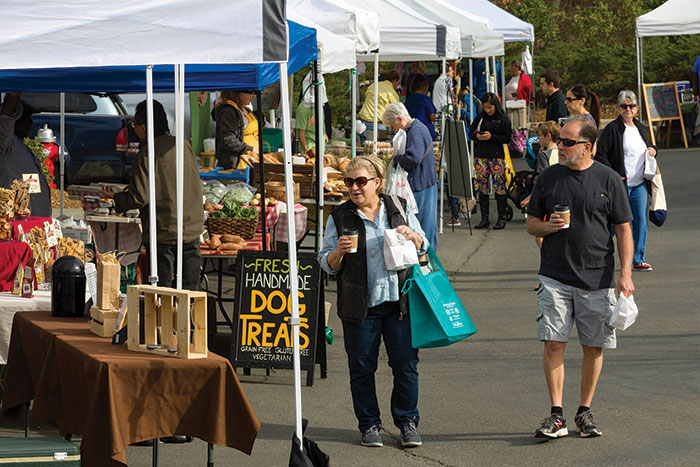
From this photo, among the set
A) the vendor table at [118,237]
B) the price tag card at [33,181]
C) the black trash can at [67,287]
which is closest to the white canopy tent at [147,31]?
the black trash can at [67,287]

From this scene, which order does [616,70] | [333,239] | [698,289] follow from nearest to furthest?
[333,239] < [698,289] < [616,70]

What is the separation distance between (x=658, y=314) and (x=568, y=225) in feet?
13.8

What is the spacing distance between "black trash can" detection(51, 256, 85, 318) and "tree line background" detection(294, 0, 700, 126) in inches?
732

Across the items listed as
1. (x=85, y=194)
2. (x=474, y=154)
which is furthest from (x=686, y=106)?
(x=85, y=194)

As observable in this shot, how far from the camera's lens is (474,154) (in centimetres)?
1559

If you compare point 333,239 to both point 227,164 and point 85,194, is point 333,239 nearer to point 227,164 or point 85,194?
point 85,194

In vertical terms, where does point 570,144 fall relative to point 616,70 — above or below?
below

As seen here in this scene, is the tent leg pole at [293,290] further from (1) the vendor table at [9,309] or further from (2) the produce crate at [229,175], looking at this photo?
(2) the produce crate at [229,175]

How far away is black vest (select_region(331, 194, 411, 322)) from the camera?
6.41 m

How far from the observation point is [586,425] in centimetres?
673

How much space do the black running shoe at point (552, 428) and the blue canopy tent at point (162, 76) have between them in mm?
3473

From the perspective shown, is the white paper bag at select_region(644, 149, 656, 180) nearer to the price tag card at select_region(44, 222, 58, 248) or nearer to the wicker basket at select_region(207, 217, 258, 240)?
the wicker basket at select_region(207, 217, 258, 240)

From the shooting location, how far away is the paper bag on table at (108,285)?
5945mm

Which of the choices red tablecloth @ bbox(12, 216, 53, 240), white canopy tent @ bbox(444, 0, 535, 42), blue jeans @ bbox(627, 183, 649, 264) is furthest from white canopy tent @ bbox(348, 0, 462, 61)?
red tablecloth @ bbox(12, 216, 53, 240)
